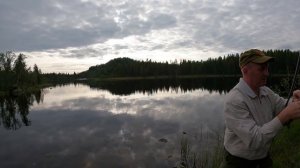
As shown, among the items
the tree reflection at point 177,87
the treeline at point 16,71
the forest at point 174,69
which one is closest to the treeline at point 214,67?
the forest at point 174,69

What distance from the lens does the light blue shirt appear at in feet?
10.5

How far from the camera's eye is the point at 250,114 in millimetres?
3551

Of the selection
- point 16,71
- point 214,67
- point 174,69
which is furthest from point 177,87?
point 174,69

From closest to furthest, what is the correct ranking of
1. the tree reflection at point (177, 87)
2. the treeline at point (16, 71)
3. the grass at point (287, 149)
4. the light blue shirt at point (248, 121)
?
the light blue shirt at point (248, 121)
the grass at point (287, 149)
the tree reflection at point (177, 87)
the treeline at point (16, 71)

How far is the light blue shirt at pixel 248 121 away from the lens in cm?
321

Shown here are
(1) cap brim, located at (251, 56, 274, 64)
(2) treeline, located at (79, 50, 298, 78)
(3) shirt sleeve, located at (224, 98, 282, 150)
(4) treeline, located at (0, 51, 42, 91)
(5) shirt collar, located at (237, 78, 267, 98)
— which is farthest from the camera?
→ (2) treeline, located at (79, 50, 298, 78)

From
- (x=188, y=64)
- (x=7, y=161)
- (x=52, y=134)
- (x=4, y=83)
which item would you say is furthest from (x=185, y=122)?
(x=188, y=64)

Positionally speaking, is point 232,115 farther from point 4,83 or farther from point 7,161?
point 4,83

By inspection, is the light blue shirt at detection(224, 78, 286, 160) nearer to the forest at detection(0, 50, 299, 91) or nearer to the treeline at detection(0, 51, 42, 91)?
the forest at detection(0, 50, 299, 91)

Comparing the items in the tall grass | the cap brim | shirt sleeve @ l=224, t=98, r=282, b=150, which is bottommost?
the tall grass

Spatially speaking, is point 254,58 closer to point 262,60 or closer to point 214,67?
point 262,60

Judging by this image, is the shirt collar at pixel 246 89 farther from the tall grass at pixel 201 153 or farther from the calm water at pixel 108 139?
the calm water at pixel 108 139

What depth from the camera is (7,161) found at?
15.8 m

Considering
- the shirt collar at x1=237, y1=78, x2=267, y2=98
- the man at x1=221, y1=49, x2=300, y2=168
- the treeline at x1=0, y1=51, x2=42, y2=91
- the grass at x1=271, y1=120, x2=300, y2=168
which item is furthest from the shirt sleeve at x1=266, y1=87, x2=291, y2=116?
the treeline at x1=0, y1=51, x2=42, y2=91
